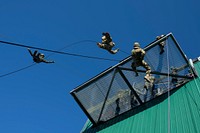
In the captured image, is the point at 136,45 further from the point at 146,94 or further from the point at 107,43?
the point at 146,94

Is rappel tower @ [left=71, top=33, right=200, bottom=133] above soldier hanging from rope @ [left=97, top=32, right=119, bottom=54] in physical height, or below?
below

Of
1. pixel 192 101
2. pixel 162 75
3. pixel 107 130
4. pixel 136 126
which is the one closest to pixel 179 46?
pixel 162 75

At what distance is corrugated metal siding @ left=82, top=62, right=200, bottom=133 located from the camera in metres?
7.02

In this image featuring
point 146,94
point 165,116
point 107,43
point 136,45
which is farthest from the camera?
point 146,94

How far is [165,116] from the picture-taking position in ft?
25.8

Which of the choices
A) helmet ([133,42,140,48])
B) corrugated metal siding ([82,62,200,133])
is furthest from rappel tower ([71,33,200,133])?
helmet ([133,42,140,48])

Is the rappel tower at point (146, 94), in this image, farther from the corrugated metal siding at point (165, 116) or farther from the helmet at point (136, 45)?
the helmet at point (136, 45)

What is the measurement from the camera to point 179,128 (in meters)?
6.89

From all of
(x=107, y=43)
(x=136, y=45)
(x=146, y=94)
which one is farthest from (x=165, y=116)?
(x=107, y=43)

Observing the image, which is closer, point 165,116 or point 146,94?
point 165,116

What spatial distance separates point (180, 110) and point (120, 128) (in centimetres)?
223

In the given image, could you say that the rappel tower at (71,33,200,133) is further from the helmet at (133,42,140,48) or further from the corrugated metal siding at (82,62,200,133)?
the helmet at (133,42,140,48)

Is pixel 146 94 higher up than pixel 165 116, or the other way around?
pixel 146 94

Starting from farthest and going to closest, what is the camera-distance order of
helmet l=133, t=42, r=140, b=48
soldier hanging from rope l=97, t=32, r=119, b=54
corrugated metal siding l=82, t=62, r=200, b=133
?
helmet l=133, t=42, r=140, b=48
soldier hanging from rope l=97, t=32, r=119, b=54
corrugated metal siding l=82, t=62, r=200, b=133
